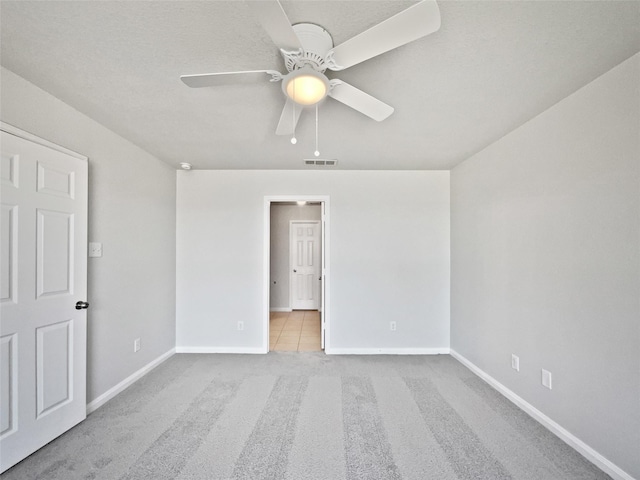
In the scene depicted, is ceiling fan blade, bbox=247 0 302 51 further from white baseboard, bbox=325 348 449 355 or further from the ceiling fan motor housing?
white baseboard, bbox=325 348 449 355

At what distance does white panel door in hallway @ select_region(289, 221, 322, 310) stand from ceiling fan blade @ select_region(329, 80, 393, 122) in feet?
14.9

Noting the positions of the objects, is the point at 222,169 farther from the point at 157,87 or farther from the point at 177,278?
the point at 157,87

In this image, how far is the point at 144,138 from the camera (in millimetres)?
2607

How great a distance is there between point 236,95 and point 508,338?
3001 mm

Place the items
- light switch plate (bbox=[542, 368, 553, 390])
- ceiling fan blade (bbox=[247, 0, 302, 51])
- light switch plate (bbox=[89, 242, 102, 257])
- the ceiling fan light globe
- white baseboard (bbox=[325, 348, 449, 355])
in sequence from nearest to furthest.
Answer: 1. ceiling fan blade (bbox=[247, 0, 302, 51])
2. the ceiling fan light globe
3. light switch plate (bbox=[542, 368, 553, 390])
4. light switch plate (bbox=[89, 242, 102, 257])
5. white baseboard (bbox=[325, 348, 449, 355])

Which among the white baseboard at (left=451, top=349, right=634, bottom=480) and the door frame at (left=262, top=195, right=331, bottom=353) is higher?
the door frame at (left=262, top=195, right=331, bottom=353)

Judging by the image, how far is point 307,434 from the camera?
2004mm

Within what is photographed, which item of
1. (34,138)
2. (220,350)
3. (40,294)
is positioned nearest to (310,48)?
(34,138)

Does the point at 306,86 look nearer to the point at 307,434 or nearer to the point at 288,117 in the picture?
the point at 288,117

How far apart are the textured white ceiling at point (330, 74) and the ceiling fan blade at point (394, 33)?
0.17 meters

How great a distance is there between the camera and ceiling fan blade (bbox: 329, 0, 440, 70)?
39.1 inches

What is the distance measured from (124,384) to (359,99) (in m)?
3.19

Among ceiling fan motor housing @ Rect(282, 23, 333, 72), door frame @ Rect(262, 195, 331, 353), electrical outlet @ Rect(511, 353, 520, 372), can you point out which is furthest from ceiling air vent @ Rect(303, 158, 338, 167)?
electrical outlet @ Rect(511, 353, 520, 372)

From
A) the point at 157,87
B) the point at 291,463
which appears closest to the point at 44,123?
the point at 157,87
